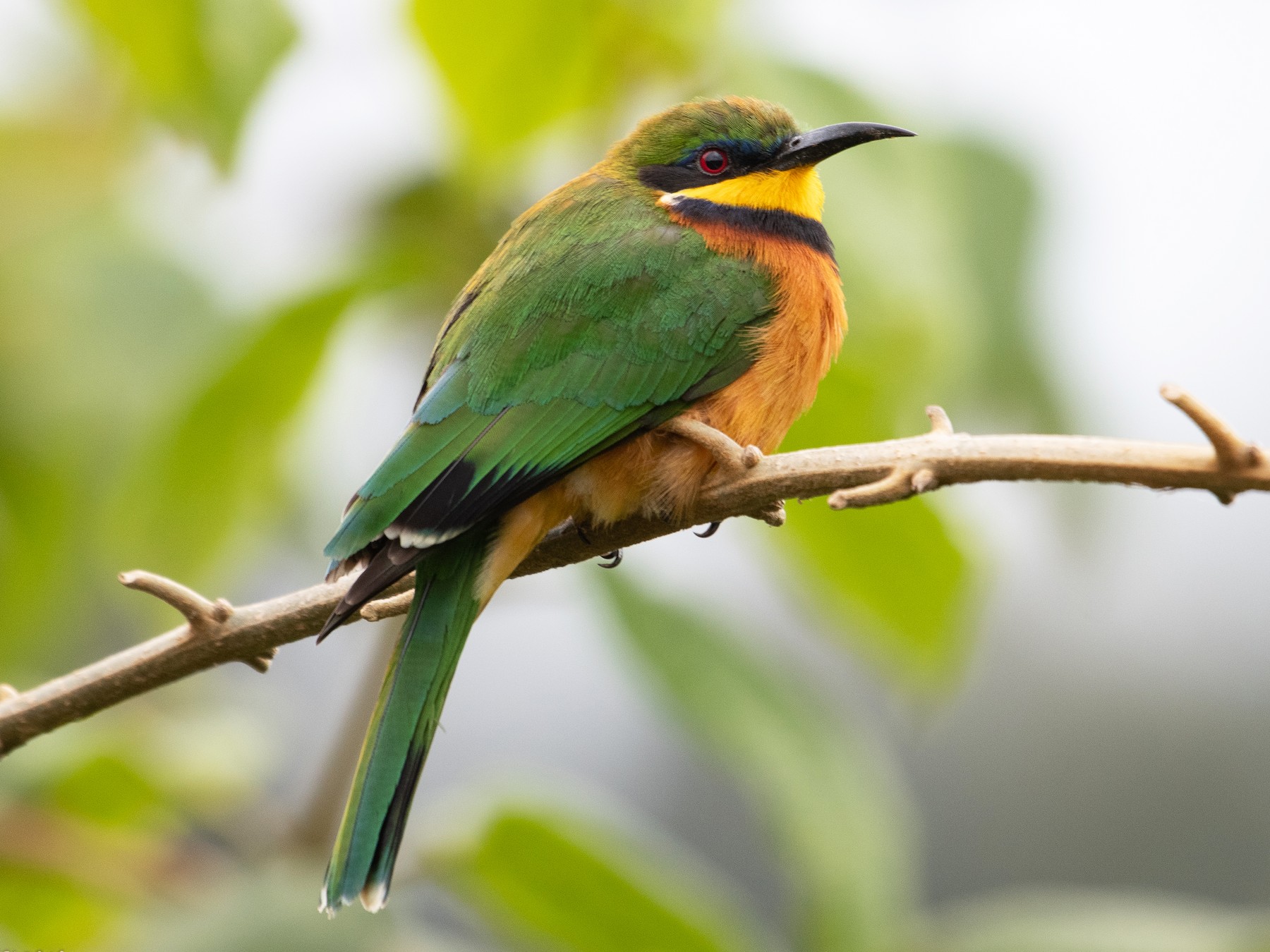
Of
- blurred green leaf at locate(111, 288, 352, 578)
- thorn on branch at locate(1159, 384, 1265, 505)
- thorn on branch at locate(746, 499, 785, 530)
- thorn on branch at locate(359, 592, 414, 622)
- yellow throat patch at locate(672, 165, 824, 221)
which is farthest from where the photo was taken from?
yellow throat patch at locate(672, 165, 824, 221)

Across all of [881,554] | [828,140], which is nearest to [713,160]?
[828,140]

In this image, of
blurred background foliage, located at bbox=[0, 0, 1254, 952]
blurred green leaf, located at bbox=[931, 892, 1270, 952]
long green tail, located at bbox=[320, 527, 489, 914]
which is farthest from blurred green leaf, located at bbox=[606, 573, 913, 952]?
long green tail, located at bbox=[320, 527, 489, 914]

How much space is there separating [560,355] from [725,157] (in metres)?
0.63

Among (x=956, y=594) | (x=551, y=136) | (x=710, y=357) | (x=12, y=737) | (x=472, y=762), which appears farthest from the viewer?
(x=472, y=762)

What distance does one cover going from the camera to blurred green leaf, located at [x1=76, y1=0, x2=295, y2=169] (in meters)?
1.45

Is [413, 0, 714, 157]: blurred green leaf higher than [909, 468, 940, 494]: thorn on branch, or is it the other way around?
[413, 0, 714, 157]: blurred green leaf

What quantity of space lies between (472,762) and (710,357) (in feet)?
18.1

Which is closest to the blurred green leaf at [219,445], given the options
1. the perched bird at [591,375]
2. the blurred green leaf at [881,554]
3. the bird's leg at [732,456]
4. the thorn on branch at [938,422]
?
the perched bird at [591,375]

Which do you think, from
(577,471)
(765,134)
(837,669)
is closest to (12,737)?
(577,471)

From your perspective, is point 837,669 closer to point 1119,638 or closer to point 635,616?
point 1119,638

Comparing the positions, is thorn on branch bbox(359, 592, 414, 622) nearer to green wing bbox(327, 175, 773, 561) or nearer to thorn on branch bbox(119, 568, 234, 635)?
green wing bbox(327, 175, 773, 561)

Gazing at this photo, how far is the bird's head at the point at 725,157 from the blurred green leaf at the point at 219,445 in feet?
2.21

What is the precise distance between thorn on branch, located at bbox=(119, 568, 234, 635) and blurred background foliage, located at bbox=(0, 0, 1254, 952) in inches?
19.3

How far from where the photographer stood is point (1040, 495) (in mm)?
2316
